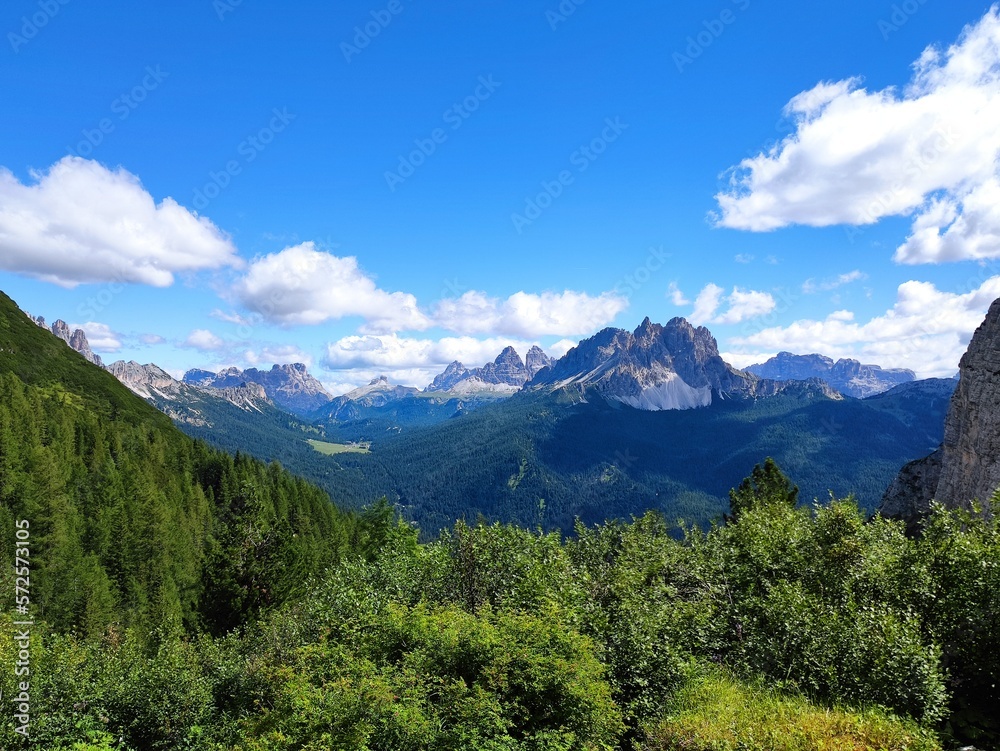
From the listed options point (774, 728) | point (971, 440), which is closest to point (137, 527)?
point (774, 728)

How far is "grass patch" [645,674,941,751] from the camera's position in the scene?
13.1 meters

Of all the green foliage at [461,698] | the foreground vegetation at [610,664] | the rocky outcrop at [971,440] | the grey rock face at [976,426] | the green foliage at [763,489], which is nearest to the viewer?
the green foliage at [461,698]

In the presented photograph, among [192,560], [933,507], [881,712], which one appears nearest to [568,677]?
[881,712]

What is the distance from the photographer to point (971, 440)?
1961 inches

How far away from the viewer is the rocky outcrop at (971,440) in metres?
47.2

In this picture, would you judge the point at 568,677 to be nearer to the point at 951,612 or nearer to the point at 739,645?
the point at 739,645

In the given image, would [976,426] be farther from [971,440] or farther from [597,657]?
[597,657]

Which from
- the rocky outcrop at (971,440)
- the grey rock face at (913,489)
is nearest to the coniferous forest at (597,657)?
the rocky outcrop at (971,440)

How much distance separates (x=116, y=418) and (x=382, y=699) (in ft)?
479

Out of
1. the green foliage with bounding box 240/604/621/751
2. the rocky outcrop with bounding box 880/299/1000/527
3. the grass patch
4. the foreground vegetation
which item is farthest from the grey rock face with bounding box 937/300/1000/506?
the green foliage with bounding box 240/604/621/751

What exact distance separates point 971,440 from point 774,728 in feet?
176

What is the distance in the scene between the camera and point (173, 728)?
20.7m

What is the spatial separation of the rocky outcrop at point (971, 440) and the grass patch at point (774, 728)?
41505 mm

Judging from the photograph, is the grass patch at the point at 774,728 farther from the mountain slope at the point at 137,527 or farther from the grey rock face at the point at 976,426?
the grey rock face at the point at 976,426
